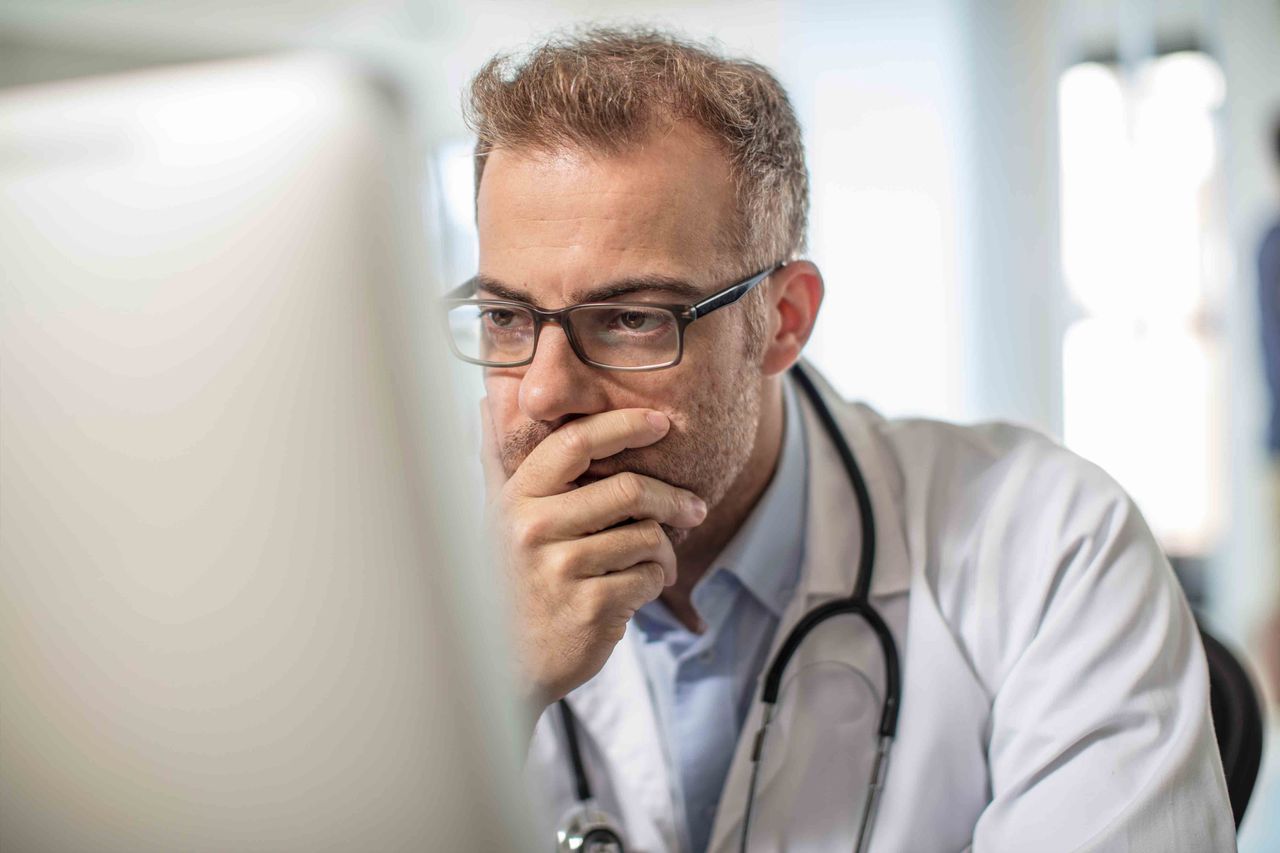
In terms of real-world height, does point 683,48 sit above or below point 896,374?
above

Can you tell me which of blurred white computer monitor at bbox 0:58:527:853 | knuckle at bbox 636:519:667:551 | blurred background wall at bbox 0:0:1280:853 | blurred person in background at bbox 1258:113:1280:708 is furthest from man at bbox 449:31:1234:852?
blurred person in background at bbox 1258:113:1280:708

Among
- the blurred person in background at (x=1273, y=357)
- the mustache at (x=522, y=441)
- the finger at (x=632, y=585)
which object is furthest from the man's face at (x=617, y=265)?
the blurred person in background at (x=1273, y=357)

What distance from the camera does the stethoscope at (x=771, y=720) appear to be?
933 mm

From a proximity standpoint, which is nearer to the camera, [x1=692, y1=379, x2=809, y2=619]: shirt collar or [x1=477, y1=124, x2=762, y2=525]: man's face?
[x1=477, y1=124, x2=762, y2=525]: man's face

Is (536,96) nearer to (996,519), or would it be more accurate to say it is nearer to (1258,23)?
(996,519)

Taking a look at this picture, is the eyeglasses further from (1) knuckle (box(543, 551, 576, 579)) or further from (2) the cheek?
(1) knuckle (box(543, 551, 576, 579))

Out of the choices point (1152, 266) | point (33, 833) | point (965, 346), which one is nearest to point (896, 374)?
point (965, 346)

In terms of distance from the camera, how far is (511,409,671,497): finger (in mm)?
901

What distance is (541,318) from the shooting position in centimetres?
95

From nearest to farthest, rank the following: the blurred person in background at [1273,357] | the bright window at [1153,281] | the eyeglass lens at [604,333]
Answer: the eyeglass lens at [604,333] < the blurred person in background at [1273,357] < the bright window at [1153,281]

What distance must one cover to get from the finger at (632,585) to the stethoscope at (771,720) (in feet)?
0.61

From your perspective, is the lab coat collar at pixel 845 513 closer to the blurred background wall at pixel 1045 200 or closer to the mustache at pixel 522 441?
the mustache at pixel 522 441

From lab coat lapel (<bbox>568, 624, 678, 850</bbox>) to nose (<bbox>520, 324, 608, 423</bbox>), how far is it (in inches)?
11.2

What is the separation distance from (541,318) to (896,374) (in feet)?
8.83
